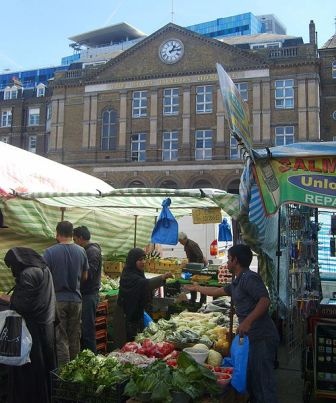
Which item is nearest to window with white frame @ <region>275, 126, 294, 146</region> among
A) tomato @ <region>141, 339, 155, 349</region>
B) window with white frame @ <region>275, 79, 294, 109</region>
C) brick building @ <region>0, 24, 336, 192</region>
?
brick building @ <region>0, 24, 336, 192</region>

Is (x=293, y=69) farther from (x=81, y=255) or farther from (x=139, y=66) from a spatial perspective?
(x=81, y=255)

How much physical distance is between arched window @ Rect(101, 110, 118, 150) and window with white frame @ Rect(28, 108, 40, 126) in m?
12.0

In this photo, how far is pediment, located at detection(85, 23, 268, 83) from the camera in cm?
3362

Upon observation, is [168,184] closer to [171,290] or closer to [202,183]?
[202,183]

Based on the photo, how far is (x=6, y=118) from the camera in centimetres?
4781

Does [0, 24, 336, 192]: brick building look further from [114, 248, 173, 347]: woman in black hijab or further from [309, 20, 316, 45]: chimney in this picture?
[114, 248, 173, 347]: woman in black hijab

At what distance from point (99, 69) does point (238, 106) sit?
3476 cm

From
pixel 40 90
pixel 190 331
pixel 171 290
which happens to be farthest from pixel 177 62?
pixel 190 331

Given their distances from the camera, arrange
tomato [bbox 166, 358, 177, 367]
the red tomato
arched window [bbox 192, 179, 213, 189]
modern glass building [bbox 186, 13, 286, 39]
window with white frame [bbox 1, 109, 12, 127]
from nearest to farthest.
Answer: the red tomato, tomato [bbox 166, 358, 177, 367], arched window [bbox 192, 179, 213, 189], window with white frame [bbox 1, 109, 12, 127], modern glass building [bbox 186, 13, 286, 39]

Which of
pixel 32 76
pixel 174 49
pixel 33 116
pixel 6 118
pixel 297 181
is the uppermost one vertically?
pixel 32 76

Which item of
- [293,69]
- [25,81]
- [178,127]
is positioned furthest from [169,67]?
[25,81]

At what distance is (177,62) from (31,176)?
1174 inches

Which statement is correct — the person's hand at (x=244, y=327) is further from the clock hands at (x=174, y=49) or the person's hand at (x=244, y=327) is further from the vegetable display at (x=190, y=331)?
the clock hands at (x=174, y=49)

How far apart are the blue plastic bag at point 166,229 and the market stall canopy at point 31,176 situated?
1.09m
